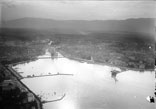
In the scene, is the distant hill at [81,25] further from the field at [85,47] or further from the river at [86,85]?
the river at [86,85]

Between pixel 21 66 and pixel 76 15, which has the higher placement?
pixel 76 15

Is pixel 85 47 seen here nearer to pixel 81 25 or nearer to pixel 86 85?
pixel 81 25

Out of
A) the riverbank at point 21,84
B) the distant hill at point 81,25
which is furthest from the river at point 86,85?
the distant hill at point 81,25

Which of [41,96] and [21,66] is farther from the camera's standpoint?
[21,66]

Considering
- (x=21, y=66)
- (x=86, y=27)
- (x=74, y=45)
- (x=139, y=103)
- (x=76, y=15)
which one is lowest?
(x=139, y=103)

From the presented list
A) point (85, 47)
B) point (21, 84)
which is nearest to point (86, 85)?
point (85, 47)

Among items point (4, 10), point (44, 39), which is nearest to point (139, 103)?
point (44, 39)

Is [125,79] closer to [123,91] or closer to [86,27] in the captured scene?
[123,91]

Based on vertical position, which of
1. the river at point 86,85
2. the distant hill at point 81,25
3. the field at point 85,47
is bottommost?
the river at point 86,85
